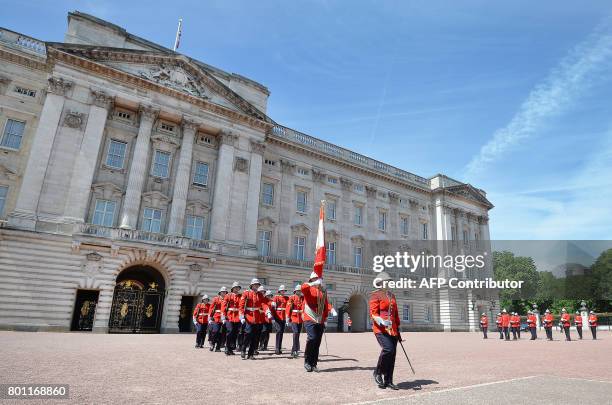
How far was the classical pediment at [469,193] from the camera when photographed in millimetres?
50625

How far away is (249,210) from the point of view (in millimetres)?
31266

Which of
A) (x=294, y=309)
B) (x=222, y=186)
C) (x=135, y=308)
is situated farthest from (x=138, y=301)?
(x=294, y=309)

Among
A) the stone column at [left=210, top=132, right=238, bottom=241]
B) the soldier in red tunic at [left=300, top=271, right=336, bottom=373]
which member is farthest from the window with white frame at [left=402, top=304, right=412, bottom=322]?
the soldier in red tunic at [left=300, top=271, right=336, bottom=373]

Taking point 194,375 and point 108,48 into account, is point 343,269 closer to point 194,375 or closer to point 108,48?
point 108,48

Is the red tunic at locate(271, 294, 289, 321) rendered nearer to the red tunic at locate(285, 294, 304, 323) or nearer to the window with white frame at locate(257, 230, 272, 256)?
the red tunic at locate(285, 294, 304, 323)

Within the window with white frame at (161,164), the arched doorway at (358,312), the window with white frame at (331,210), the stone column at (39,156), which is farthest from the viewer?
the window with white frame at (331,210)

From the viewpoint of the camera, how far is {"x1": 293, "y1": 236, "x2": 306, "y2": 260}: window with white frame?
35.9 m

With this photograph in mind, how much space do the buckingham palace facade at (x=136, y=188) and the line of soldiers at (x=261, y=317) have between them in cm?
1195

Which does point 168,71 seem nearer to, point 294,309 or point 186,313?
point 186,313

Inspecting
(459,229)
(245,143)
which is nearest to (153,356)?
(245,143)

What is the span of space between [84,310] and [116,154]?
1108cm

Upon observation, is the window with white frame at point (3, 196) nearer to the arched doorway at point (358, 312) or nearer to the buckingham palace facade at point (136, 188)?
the buckingham palace facade at point (136, 188)

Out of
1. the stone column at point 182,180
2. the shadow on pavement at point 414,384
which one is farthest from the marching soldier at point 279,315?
the stone column at point 182,180

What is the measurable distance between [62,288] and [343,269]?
940 inches
